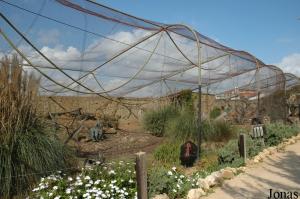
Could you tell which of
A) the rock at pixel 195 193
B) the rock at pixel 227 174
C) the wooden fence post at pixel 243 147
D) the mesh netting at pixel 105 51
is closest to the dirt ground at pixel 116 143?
the mesh netting at pixel 105 51

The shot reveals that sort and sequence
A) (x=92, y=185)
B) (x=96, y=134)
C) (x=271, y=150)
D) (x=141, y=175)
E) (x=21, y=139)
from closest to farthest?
(x=141, y=175)
(x=21, y=139)
(x=92, y=185)
(x=271, y=150)
(x=96, y=134)

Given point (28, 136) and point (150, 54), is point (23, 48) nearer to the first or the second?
point (28, 136)

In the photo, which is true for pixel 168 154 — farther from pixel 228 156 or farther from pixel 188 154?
pixel 228 156

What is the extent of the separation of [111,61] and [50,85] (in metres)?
1.24

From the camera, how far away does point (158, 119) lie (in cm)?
1215

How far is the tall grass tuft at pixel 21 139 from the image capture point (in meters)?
4.79

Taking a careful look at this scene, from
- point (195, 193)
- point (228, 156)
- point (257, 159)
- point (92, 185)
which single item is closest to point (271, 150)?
point (257, 159)

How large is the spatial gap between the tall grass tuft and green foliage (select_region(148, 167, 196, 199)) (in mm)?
1127

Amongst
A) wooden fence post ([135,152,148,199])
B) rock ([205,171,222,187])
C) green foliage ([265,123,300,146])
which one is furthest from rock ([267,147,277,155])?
wooden fence post ([135,152,148,199])

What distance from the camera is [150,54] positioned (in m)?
9.35

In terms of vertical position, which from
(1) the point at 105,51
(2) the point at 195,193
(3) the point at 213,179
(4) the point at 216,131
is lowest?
(2) the point at 195,193

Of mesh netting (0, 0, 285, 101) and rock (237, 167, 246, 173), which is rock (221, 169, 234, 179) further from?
mesh netting (0, 0, 285, 101)

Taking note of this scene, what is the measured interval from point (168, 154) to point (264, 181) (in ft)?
8.20

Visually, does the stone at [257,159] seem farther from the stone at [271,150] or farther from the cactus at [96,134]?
the cactus at [96,134]
